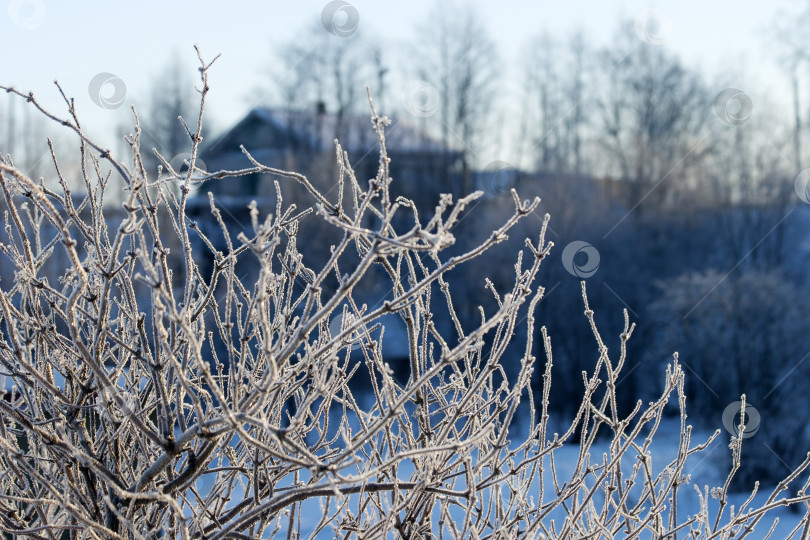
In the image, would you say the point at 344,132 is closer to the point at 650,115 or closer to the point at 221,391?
the point at 650,115

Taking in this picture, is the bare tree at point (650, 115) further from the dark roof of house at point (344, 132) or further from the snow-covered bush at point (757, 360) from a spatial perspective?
the snow-covered bush at point (757, 360)

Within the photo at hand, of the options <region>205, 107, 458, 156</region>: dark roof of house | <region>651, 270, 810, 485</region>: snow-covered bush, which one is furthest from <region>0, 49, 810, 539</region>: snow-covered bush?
<region>205, 107, 458, 156</region>: dark roof of house

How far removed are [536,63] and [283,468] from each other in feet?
82.3

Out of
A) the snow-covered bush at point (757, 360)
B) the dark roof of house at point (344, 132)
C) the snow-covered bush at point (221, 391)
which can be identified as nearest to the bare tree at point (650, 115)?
the dark roof of house at point (344, 132)

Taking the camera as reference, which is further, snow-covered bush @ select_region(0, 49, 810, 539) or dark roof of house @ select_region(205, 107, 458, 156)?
dark roof of house @ select_region(205, 107, 458, 156)

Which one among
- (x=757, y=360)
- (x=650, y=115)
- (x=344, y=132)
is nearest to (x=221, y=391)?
(x=757, y=360)

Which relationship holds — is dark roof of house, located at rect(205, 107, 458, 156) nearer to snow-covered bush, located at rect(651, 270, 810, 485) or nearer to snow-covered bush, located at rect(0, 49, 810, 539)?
snow-covered bush, located at rect(651, 270, 810, 485)

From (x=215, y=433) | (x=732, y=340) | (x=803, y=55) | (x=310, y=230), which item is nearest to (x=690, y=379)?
(x=732, y=340)

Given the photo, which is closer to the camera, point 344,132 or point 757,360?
point 757,360

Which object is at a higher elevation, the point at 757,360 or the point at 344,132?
the point at 344,132

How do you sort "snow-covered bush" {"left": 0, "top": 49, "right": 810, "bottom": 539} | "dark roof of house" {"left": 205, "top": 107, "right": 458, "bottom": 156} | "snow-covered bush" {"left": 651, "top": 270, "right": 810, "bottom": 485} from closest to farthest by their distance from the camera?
"snow-covered bush" {"left": 0, "top": 49, "right": 810, "bottom": 539} < "snow-covered bush" {"left": 651, "top": 270, "right": 810, "bottom": 485} < "dark roof of house" {"left": 205, "top": 107, "right": 458, "bottom": 156}

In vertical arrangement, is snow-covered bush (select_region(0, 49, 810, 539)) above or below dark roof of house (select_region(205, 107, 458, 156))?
below

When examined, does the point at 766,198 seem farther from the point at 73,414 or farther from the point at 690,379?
the point at 73,414

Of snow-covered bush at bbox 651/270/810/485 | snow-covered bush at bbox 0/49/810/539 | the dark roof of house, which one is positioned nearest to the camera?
snow-covered bush at bbox 0/49/810/539
